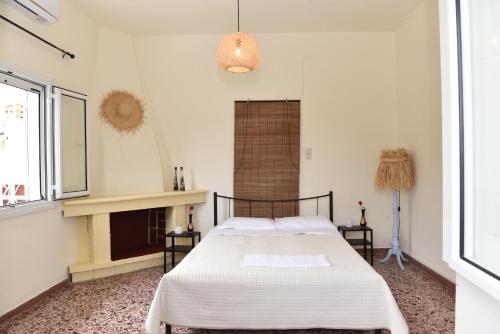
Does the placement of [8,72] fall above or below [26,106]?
above

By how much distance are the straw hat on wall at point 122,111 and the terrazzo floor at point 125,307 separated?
1720 millimetres

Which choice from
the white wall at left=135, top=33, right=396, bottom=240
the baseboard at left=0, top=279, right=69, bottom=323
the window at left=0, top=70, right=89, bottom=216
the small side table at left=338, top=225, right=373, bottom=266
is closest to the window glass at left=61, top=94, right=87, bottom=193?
the window at left=0, top=70, right=89, bottom=216

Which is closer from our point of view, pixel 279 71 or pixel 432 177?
pixel 432 177

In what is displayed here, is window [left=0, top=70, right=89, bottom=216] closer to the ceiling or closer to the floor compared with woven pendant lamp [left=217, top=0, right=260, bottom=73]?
closer to the floor

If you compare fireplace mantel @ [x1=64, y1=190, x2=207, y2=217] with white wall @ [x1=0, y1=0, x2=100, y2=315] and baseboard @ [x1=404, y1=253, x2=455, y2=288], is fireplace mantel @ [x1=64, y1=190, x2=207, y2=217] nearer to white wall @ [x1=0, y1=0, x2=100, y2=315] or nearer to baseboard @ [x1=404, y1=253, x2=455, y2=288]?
white wall @ [x1=0, y1=0, x2=100, y2=315]

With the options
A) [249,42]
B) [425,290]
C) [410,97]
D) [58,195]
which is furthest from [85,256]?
[410,97]

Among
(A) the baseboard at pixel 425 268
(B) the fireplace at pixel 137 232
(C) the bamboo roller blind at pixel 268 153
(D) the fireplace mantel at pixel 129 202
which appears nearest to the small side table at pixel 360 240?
(A) the baseboard at pixel 425 268

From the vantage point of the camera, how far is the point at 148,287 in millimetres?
3396

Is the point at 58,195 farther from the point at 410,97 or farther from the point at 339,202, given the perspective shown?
the point at 410,97

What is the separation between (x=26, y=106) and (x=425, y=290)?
4052 mm

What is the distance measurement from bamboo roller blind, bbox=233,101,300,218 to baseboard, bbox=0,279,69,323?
215 cm

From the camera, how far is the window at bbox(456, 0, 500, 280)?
1.06 m

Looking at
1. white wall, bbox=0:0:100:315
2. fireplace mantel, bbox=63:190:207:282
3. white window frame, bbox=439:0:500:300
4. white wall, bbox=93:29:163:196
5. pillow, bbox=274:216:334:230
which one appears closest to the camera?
white window frame, bbox=439:0:500:300

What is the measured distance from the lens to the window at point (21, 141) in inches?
114
